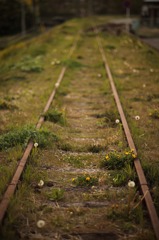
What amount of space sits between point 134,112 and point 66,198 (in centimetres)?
374

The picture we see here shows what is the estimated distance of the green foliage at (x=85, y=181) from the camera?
4.59m

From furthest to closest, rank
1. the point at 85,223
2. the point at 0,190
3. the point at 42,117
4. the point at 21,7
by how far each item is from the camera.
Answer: the point at 21,7, the point at 42,117, the point at 0,190, the point at 85,223

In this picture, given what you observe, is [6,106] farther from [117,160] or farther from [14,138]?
[117,160]

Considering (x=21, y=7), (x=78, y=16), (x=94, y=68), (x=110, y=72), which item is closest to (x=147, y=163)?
(x=110, y=72)

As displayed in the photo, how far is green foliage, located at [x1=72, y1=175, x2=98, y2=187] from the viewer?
459 centimetres

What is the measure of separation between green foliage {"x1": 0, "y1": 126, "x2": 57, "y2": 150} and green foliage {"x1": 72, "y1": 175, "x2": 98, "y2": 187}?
1261 mm

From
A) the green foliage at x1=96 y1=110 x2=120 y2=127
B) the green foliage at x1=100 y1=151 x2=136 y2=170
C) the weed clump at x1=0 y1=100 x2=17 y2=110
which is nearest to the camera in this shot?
the green foliage at x1=100 y1=151 x2=136 y2=170

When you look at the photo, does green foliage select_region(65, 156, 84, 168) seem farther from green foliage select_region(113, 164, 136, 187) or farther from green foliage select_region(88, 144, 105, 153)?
green foliage select_region(113, 164, 136, 187)

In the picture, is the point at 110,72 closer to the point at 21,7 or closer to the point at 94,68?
the point at 94,68

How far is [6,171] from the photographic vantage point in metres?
4.75

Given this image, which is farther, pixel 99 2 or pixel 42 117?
pixel 99 2

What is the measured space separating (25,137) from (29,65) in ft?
27.1

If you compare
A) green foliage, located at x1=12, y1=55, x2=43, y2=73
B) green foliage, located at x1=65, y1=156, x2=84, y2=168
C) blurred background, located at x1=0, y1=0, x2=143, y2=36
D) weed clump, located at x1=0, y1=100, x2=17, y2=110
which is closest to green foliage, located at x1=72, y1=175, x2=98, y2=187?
green foliage, located at x1=65, y1=156, x2=84, y2=168

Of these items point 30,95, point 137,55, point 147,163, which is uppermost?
point 147,163
